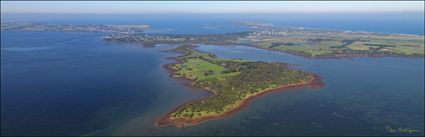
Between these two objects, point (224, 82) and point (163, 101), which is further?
point (224, 82)

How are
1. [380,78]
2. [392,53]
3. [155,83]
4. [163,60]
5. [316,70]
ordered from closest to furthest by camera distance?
[155,83], [380,78], [316,70], [163,60], [392,53]

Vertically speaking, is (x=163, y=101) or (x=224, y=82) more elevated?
(x=224, y=82)

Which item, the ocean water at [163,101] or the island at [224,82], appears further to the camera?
the island at [224,82]

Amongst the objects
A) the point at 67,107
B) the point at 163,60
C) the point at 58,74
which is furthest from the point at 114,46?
the point at 67,107

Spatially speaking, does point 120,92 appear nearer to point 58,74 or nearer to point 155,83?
point 155,83
